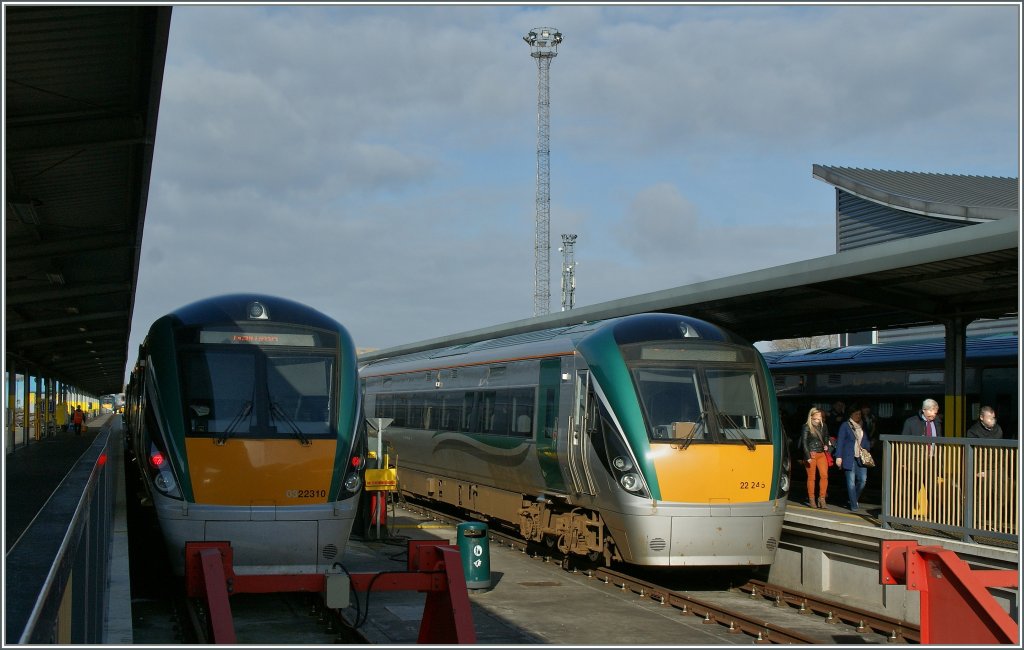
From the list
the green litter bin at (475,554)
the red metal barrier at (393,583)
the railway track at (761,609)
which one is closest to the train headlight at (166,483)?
the red metal barrier at (393,583)

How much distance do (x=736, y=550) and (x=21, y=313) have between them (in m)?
→ 20.0

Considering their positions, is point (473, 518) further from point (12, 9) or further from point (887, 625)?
point (12, 9)

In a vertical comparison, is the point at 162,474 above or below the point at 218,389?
below

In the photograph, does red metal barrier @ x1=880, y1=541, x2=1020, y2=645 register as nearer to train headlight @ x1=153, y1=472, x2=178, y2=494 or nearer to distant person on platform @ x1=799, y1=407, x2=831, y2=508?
train headlight @ x1=153, y1=472, x2=178, y2=494

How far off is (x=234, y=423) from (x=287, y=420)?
508mm

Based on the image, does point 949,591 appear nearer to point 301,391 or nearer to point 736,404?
point 736,404

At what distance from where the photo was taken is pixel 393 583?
7.64m

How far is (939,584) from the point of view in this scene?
24.0 ft

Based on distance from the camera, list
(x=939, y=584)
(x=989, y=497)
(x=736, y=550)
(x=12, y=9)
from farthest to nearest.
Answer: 1. (x=736, y=550)
2. (x=989, y=497)
3. (x=12, y=9)
4. (x=939, y=584)

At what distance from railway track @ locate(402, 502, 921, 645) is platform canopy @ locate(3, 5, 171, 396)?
7.28 meters

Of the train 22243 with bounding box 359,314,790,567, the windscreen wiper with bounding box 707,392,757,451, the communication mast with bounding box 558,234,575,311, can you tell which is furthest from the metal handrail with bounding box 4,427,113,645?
the communication mast with bounding box 558,234,575,311

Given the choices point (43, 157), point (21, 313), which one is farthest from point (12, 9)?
point (21, 313)

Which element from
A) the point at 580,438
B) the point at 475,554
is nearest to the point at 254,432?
the point at 475,554

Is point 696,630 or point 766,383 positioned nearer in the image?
point 696,630
